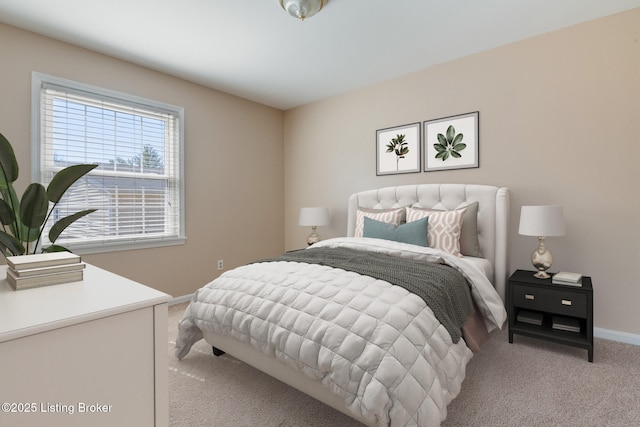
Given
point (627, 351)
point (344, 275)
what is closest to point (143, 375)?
point (344, 275)

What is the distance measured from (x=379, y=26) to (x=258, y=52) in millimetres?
1122

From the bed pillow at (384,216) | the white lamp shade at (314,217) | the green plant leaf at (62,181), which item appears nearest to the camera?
the green plant leaf at (62,181)

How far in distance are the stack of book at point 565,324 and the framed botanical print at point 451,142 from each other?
1.45 m

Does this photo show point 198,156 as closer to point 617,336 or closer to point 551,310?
point 551,310

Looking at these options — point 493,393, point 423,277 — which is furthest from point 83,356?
point 493,393

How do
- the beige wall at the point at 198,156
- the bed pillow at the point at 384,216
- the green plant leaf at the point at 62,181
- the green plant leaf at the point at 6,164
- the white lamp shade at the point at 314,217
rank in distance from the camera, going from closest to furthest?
the green plant leaf at the point at 6,164, the green plant leaf at the point at 62,181, the beige wall at the point at 198,156, the bed pillow at the point at 384,216, the white lamp shade at the point at 314,217

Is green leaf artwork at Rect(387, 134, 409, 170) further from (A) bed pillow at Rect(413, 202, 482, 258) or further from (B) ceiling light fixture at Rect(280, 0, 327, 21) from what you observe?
(B) ceiling light fixture at Rect(280, 0, 327, 21)

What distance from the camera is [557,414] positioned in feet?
5.26

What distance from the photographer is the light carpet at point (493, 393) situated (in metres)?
1.58

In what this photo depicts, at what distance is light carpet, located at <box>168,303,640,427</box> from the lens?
1.58 m

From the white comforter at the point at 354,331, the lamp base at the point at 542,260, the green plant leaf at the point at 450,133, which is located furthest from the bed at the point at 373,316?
the green plant leaf at the point at 450,133

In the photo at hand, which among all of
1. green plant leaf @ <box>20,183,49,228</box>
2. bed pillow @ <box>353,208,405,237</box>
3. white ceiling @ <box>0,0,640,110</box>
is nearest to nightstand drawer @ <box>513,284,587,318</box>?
bed pillow @ <box>353,208,405,237</box>

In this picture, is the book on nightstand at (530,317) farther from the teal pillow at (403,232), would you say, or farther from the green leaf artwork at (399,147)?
the green leaf artwork at (399,147)

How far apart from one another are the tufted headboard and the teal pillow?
490 mm
